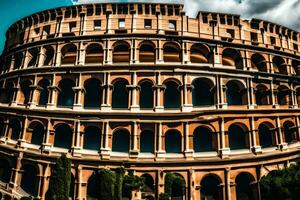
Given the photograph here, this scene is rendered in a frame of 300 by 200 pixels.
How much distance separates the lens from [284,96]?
27.4 meters

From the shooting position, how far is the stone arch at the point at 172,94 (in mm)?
24406

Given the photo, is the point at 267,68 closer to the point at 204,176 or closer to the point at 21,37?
the point at 204,176

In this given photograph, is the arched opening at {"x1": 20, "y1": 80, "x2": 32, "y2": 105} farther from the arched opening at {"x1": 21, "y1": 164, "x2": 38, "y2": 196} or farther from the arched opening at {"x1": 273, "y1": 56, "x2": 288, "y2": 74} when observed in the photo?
the arched opening at {"x1": 273, "y1": 56, "x2": 288, "y2": 74}

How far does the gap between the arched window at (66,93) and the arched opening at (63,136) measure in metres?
2.21

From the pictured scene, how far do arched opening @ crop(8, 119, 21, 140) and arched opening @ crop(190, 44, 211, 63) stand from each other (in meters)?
16.5

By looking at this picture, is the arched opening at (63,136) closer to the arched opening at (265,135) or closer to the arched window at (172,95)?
the arched window at (172,95)

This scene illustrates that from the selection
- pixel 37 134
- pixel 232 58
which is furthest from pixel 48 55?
pixel 232 58

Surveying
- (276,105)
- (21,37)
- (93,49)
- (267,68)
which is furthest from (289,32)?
(21,37)

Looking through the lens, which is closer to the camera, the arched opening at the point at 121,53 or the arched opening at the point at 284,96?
the arched opening at the point at 121,53

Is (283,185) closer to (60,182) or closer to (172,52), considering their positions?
(172,52)

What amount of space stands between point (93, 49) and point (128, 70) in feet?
15.0

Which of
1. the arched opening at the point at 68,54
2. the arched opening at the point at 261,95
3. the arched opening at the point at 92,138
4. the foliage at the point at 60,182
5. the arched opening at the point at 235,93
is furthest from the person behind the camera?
the arched opening at the point at 68,54

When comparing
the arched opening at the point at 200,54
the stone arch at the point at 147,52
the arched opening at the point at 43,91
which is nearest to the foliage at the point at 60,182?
the arched opening at the point at 43,91

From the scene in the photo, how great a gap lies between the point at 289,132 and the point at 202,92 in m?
8.91
